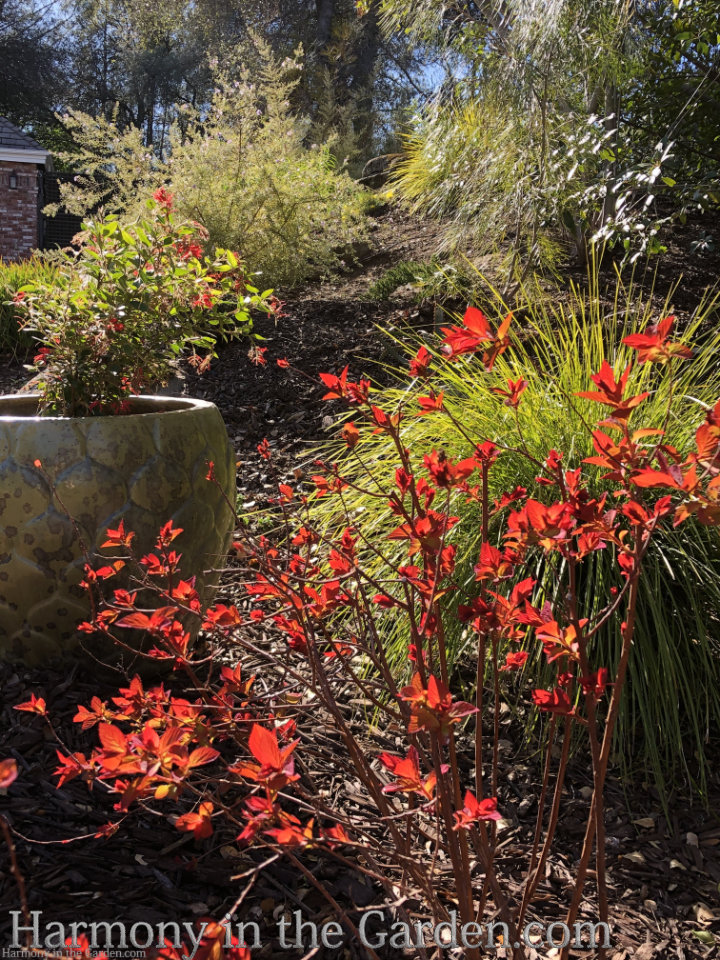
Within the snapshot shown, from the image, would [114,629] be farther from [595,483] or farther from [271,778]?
[595,483]

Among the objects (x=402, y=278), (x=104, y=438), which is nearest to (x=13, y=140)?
(x=402, y=278)

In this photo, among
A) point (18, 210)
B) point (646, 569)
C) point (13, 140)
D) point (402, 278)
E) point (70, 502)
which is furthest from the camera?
point (18, 210)

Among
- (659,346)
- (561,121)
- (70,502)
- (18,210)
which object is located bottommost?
(70,502)

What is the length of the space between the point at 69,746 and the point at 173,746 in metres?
0.91

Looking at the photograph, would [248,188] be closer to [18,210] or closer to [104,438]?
[104,438]

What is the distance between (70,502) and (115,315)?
1.75 ft

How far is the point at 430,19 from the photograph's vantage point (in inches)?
189

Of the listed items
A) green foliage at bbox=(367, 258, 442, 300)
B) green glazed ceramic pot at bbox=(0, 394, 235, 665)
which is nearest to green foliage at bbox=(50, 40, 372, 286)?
green foliage at bbox=(367, 258, 442, 300)

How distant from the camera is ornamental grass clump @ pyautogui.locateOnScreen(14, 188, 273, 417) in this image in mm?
1779

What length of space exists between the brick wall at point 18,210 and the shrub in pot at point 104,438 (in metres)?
13.4

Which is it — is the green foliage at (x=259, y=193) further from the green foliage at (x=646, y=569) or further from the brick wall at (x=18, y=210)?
the brick wall at (x=18, y=210)

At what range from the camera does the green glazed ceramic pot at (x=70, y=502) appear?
152 cm

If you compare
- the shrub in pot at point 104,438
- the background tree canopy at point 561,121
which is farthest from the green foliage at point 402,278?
the shrub in pot at point 104,438

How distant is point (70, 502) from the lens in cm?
153
